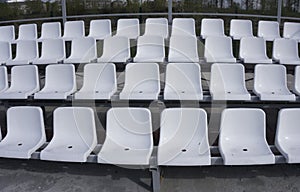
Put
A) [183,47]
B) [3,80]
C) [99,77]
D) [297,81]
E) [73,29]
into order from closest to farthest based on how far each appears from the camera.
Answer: [297,81], [99,77], [3,80], [183,47], [73,29]

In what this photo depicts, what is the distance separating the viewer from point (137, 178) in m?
3.19

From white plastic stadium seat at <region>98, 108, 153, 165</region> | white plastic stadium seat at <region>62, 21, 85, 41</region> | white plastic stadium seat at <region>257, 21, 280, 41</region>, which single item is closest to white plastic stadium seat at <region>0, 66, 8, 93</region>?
white plastic stadium seat at <region>98, 108, 153, 165</region>

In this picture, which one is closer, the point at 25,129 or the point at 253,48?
the point at 25,129

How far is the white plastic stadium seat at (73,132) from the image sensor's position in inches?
127

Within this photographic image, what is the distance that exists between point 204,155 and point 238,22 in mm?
4201

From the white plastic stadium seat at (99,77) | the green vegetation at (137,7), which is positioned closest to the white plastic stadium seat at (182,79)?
the white plastic stadium seat at (99,77)

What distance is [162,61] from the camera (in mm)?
5262

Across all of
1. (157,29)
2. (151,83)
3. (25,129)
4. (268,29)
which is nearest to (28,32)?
(157,29)

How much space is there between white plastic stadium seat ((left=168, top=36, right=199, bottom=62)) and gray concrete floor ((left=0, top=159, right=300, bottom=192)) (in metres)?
2.45

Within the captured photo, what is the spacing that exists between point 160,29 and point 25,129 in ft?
11.9

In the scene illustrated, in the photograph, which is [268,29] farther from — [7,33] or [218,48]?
[7,33]

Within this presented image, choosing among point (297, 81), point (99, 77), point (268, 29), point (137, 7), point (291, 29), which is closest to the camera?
point (297, 81)

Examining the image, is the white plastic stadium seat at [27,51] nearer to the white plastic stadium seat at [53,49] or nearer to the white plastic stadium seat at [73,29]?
the white plastic stadium seat at [53,49]

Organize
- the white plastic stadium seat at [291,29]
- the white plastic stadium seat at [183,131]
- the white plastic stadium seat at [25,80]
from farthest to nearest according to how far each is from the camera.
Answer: the white plastic stadium seat at [291,29]
the white plastic stadium seat at [25,80]
the white plastic stadium seat at [183,131]
